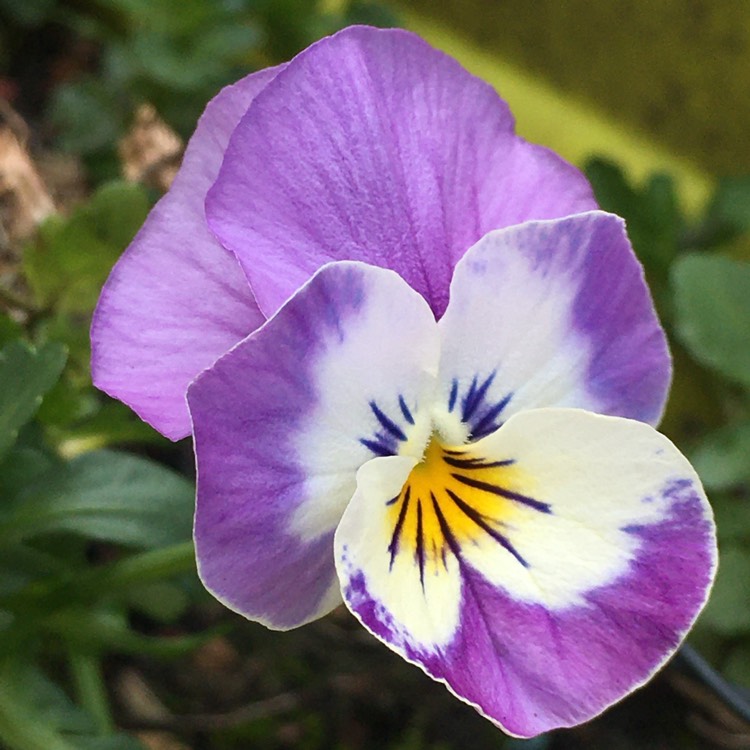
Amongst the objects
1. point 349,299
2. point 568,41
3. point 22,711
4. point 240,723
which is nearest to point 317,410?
point 349,299

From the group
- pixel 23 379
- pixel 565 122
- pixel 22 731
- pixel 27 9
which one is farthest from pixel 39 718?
pixel 565 122

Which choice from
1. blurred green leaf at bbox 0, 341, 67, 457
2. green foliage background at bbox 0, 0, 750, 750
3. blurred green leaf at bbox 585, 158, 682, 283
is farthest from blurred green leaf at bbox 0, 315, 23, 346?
blurred green leaf at bbox 585, 158, 682, 283

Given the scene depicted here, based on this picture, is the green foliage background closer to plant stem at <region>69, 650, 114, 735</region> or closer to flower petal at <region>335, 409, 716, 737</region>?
plant stem at <region>69, 650, 114, 735</region>

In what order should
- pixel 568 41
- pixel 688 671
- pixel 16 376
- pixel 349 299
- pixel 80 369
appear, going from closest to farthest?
pixel 349 299 → pixel 16 376 → pixel 80 369 → pixel 688 671 → pixel 568 41

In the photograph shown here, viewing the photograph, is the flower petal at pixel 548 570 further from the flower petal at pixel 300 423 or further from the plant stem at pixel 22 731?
the plant stem at pixel 22 731

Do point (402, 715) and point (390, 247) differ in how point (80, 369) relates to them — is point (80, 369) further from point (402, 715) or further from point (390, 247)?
point (402, 715)

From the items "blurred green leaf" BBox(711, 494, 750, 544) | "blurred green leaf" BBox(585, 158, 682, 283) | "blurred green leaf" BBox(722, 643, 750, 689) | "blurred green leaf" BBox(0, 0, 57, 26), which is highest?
"blurred green leaf" BBox(0, 0, 57, 26)
